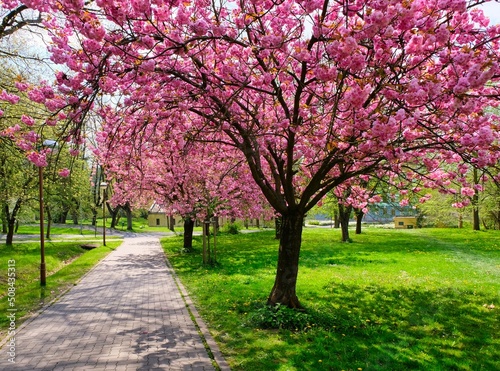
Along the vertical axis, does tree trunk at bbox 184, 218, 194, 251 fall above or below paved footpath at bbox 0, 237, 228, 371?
above

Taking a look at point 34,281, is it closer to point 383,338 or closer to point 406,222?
point 383,338

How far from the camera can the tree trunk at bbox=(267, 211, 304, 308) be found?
7.70 m

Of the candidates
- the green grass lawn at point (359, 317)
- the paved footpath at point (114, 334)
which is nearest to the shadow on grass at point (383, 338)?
the green grass lawn at point (359, 317)

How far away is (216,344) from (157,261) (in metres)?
12.1

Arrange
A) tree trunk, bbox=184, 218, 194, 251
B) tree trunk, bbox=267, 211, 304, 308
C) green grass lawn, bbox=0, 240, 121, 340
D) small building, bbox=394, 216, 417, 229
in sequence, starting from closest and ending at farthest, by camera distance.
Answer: tree trunk, bbox=267, 211, 304, 308, green grass lawn, bbox=0, 240, 121, 340, tree trunk, bbox=184, 218, 194, 251, small building, bbox=394, 216, 417, 229

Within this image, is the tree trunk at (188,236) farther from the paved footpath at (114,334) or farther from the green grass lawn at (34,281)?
the paved footpath at (114,334)

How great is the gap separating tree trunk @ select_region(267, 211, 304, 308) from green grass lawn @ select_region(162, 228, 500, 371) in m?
0.43

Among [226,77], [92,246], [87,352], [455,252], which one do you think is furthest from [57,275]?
[455,252]

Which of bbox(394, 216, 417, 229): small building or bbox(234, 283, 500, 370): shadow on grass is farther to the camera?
bbox(394, 216, 417, 229): small building

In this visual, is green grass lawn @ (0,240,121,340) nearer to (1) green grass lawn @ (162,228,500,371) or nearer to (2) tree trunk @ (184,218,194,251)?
(1) green grass lawn @ (162,228,500,371)

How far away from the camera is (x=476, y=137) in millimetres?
5176

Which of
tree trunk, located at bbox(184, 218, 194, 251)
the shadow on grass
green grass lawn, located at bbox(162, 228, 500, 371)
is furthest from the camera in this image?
tree trunk, located at bbox(184, 218, 194, 251)

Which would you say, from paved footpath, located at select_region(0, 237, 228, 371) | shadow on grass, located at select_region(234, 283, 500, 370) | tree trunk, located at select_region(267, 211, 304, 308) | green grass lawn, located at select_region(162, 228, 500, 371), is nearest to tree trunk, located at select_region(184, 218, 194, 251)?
green grass lawn, located at select_region(162, 228, 500, 371)

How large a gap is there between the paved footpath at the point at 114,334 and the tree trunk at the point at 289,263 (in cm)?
179
